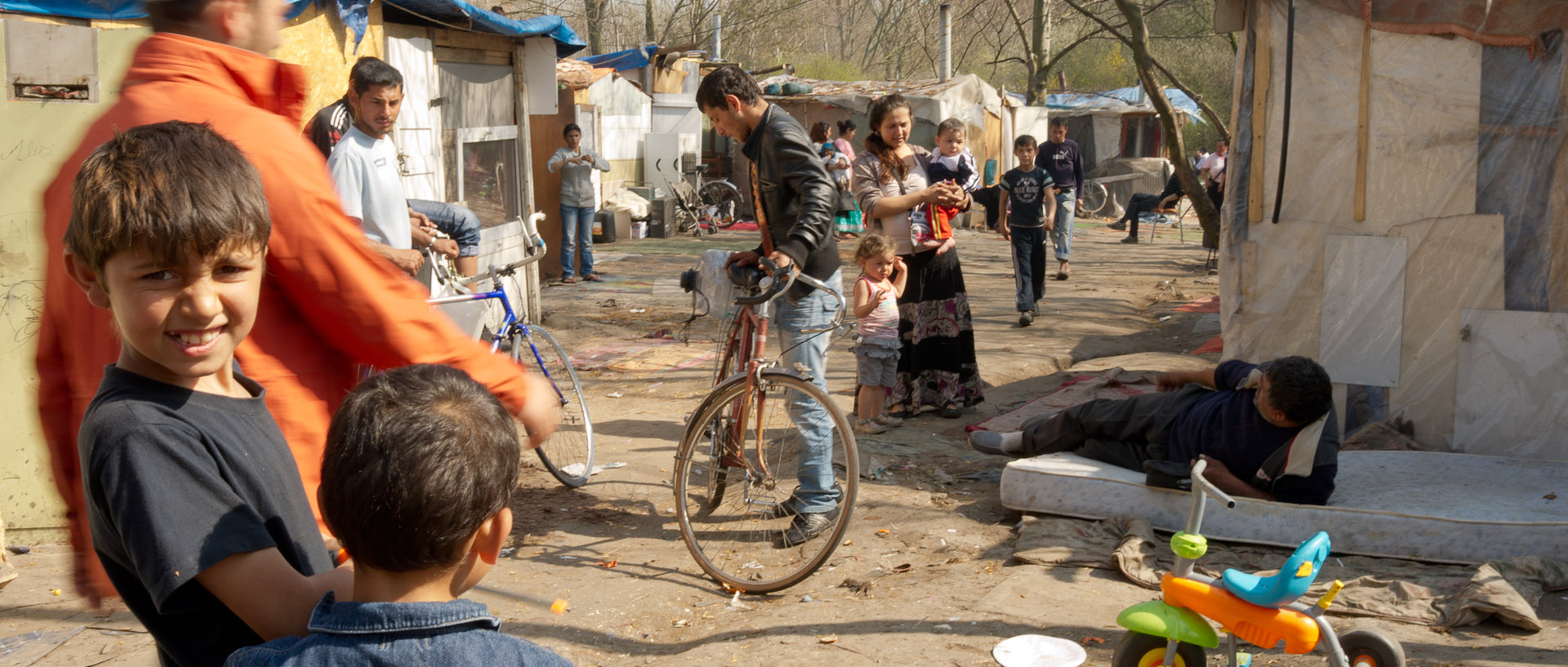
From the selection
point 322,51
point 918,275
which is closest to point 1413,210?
Result: point 918,275

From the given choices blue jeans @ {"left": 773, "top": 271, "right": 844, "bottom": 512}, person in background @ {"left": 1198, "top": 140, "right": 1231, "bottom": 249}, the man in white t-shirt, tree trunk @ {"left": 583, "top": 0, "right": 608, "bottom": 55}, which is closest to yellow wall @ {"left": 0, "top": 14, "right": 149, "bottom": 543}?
the man in white t-shirt

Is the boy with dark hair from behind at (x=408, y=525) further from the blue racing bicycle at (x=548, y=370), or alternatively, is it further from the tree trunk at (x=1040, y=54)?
the tree trunk at (x=1040, y=54)

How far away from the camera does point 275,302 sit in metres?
1.69

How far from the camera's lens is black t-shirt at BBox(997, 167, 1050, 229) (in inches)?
405

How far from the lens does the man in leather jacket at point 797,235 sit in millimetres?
4414

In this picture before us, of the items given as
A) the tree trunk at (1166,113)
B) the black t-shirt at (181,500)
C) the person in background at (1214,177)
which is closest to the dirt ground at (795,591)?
the black t-shirt at (181,500)

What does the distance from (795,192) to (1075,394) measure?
3.13 m

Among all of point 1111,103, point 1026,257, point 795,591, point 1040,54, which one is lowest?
point 795,591

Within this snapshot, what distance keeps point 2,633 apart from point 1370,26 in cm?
648

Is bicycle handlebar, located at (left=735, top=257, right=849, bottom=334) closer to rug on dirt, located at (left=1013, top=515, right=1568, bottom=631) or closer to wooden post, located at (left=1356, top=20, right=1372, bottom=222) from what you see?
rug on dirt, located at (left=1013, top=515, right=1568, bottom=631)

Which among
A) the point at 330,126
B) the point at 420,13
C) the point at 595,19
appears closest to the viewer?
the point at 330,126

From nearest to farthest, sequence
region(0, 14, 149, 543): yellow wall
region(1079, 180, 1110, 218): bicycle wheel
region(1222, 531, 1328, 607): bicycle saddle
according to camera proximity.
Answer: region(1222, 531, 1328, 607): bicycle saddle, region(0, 14, 149, 543): yellow wall, region(1079, 180, 1110, 218): bicycle wheel

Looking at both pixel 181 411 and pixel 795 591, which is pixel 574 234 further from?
pixel 181 411

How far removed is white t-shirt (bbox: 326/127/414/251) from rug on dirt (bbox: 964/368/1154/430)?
3259 millimetres
